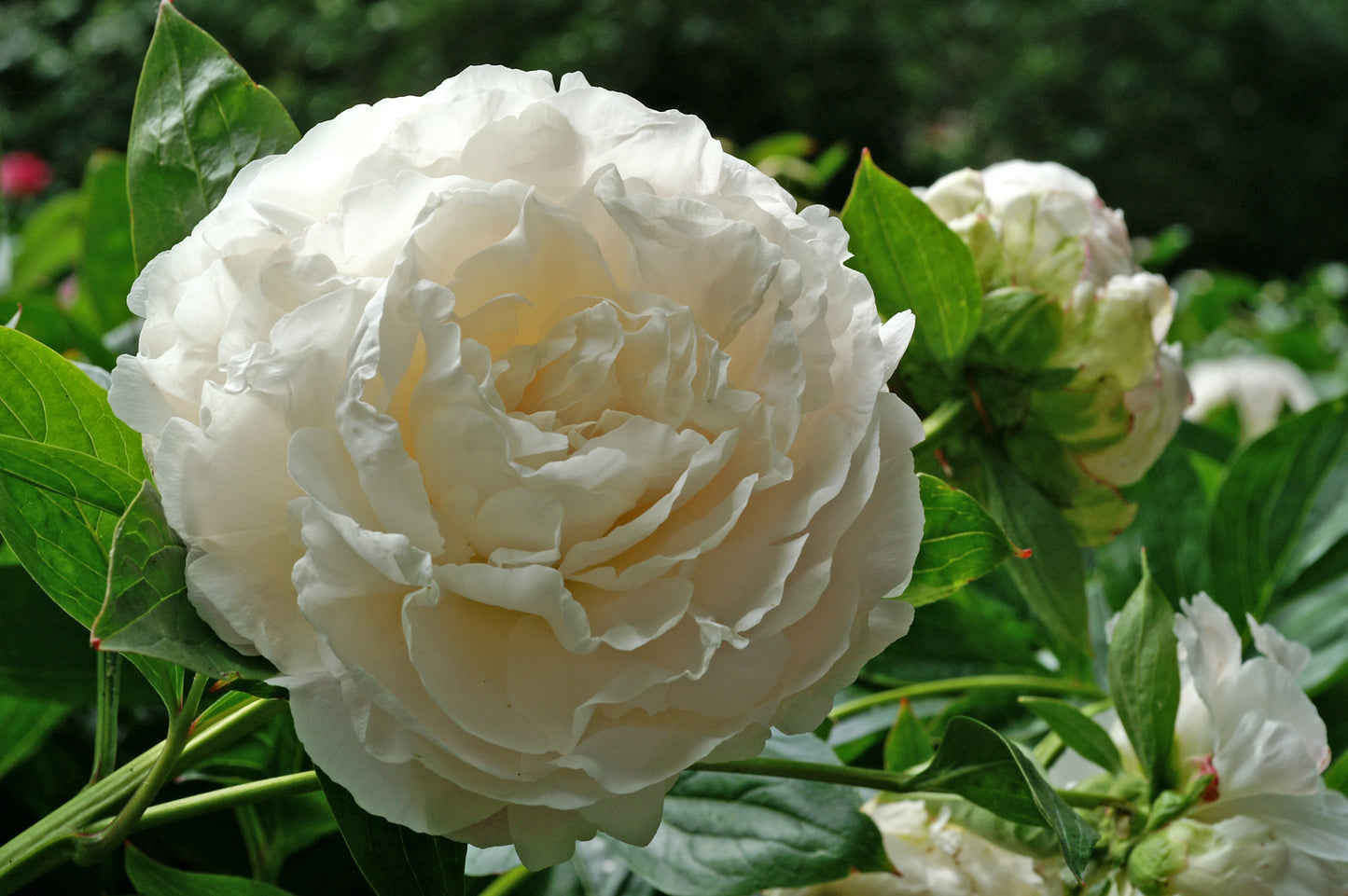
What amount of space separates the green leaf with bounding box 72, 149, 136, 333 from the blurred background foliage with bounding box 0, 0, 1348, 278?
11.4 ft

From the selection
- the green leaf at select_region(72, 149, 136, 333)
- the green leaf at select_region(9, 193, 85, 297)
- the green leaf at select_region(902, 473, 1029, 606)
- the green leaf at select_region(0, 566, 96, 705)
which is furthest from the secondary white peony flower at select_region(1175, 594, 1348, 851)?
Answer: the green leaf at select_region(9, 193, 85, 297)

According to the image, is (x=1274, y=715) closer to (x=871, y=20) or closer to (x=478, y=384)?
(x=478, y=384)

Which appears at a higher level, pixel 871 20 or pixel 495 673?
pixel 495 673

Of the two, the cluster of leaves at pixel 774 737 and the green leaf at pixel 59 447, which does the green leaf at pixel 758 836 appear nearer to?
the cluster of leaves at pixel 774 737

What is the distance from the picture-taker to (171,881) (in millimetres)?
297

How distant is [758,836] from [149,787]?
182 millimetres

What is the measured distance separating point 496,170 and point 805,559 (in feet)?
0.35

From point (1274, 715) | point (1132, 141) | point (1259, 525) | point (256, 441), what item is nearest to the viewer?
point (256, 441)

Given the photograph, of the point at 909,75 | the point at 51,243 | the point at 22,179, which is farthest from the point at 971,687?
the point at 909,75

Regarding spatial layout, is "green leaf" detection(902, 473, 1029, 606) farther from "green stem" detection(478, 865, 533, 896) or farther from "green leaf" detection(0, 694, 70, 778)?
"green leaf" detection(0, 694, 70, 778)

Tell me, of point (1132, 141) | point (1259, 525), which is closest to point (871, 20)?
point (1132, 141)

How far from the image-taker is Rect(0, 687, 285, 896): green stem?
252mm

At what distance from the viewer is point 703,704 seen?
0.72 ft

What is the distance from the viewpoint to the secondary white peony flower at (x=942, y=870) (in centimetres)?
34
